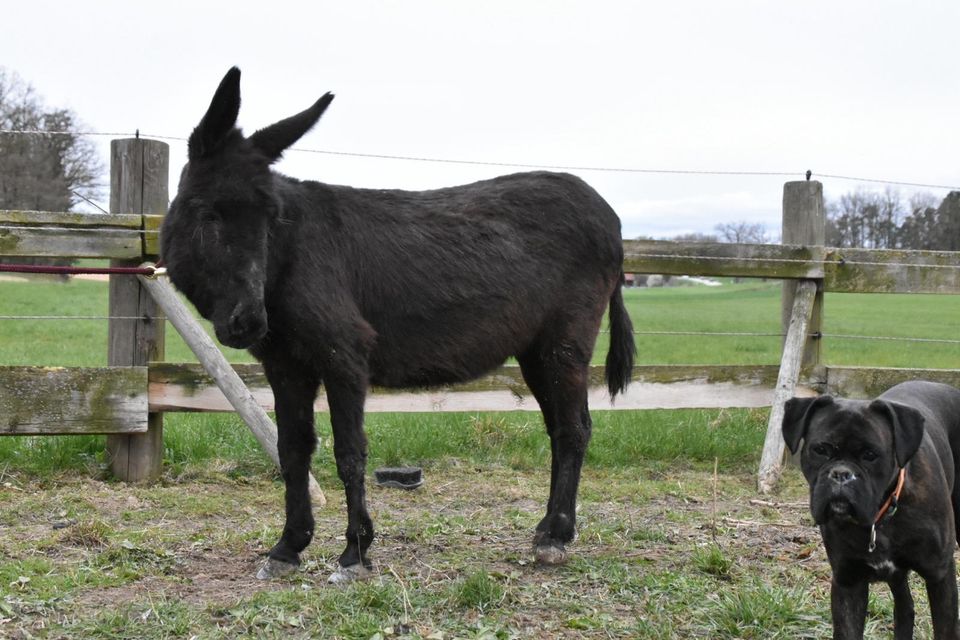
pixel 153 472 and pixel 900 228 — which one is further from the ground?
pixel 900 228

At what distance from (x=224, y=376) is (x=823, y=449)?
3.85 m

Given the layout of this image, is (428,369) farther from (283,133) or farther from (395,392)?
(395,392)

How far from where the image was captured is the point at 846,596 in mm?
3512

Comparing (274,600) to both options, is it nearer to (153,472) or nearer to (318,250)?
(318,250)

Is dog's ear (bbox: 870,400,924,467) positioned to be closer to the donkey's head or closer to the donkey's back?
the donkey's back

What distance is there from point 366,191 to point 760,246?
11.4 ft

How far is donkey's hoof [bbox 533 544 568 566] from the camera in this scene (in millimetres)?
4727

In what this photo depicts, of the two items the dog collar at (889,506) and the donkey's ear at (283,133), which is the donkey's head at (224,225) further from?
the dog collar at (889,506)

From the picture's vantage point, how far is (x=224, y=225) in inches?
165

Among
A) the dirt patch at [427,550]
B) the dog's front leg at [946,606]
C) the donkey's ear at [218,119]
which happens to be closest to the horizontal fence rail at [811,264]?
the dirt patch at [427,550]

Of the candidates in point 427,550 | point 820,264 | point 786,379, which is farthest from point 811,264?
point 427,550

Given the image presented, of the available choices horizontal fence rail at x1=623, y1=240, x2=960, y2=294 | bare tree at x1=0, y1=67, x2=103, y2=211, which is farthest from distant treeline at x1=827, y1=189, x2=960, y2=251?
bare tree at x1=0, y1=67, x2=103, y2=211

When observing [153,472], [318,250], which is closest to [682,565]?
[318,250]

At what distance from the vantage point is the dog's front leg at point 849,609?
348cm
